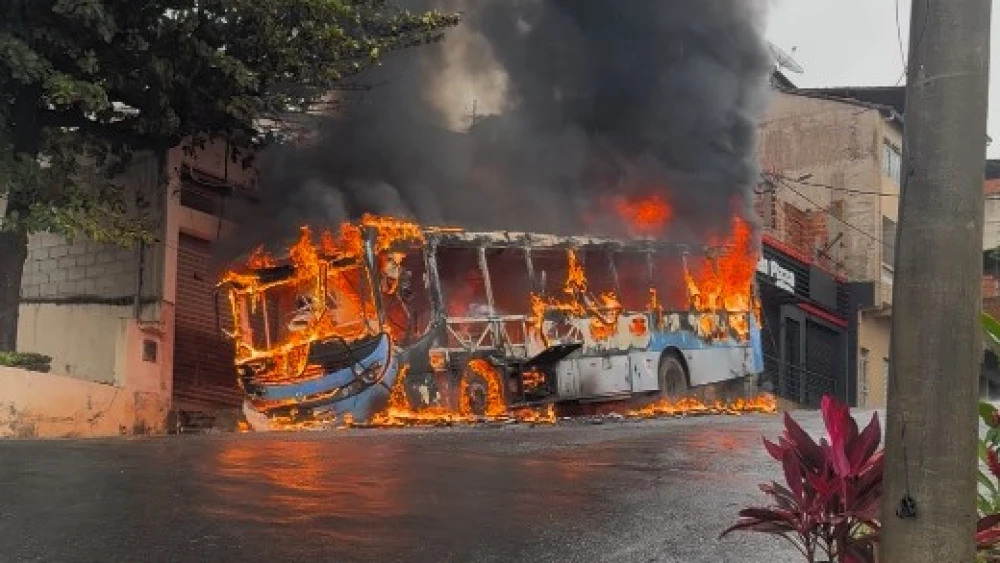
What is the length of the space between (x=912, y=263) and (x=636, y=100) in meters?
17.7

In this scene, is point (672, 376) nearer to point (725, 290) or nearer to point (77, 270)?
point (725, 290)

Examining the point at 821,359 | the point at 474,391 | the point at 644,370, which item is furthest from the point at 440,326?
the point at 821,359

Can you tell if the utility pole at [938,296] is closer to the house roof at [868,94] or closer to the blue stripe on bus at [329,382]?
the blue stripe on bus at [329,382]

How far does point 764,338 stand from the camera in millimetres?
26609

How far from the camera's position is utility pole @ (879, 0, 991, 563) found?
2.71 meters

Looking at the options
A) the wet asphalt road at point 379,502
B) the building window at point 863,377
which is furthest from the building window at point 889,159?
the wet asphalt road at point 379,502

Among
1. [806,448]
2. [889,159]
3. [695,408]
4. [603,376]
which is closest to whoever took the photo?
[806,448]

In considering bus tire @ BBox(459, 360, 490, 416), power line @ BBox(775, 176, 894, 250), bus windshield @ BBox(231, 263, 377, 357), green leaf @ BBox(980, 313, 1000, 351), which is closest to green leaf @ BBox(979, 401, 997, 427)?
green leaf @ BBox(980, 313, 1000, 351)

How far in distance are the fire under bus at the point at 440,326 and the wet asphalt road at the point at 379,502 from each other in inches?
164

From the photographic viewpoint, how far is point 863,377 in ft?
99.1

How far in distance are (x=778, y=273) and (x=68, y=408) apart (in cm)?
1739

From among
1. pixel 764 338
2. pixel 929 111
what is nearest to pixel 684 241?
pixel 764 338

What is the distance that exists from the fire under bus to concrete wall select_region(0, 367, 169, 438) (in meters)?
1.68

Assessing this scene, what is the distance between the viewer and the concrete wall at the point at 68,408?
1249 cm
